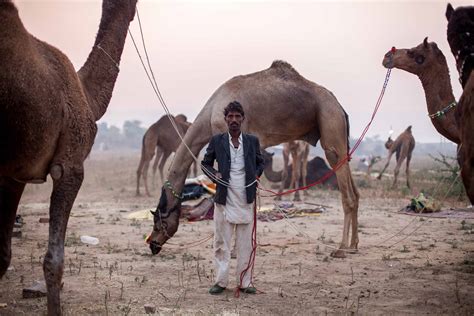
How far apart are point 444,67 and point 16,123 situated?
5561 mm

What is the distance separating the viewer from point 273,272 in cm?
657

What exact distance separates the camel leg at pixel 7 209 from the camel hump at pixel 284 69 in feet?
15.5

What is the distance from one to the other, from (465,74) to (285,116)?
11.9 ft

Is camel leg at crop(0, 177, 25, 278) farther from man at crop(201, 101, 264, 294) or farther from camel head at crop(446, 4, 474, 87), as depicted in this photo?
camel head at crop(446, 4, 474, 87)

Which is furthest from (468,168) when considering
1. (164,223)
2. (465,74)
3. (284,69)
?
(284,69)

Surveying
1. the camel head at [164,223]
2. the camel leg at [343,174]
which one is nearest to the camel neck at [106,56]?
the camel head at [164,223]

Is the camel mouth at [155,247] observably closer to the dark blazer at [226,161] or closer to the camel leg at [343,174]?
the dark blazer at [226,161]

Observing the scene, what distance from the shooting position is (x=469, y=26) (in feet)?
15.9

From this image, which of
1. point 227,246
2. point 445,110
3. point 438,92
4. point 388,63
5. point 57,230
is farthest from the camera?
point 388,63

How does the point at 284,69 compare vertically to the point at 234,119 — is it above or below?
above

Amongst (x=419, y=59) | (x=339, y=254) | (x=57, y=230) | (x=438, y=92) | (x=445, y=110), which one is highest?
(x=419, y=59)

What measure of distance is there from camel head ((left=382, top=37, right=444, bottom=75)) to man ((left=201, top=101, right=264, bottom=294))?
2.94m

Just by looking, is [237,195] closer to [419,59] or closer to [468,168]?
[468,168]

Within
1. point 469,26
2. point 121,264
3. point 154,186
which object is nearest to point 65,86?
point 121,264
